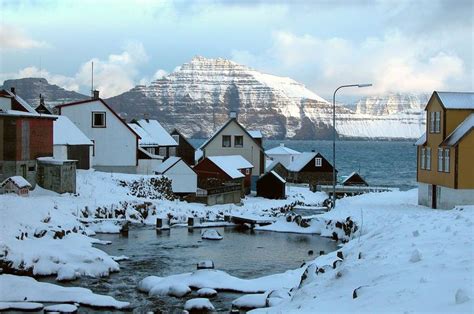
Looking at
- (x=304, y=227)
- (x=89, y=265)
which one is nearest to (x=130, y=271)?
(x=89, y=265)

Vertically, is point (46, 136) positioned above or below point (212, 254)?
above

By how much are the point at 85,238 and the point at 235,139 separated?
46020 millimetres

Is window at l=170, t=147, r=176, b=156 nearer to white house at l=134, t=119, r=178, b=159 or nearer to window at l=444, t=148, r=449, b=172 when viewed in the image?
white house at l=134, t=119, r=178, b=159

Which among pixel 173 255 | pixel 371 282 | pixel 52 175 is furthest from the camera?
pixel 52 175

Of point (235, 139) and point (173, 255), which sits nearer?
point (173, 255)

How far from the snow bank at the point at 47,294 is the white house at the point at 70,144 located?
29069 millimetres

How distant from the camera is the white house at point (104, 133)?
58.9 meters

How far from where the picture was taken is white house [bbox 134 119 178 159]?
70562 millimetres

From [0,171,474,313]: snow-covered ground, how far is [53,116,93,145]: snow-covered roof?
4.16 meters

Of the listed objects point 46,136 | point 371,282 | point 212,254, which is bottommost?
point 212,254

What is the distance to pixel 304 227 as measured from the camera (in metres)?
41.1

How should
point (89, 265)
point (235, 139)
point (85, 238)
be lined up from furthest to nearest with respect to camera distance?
point (235, 139) → point (85, 238) → point (89, 265)

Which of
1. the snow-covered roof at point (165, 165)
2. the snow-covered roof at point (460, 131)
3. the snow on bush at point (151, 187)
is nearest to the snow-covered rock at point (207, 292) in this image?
the snow-covered roof at point (460, 131)

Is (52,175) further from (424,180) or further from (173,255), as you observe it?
(424,180)
